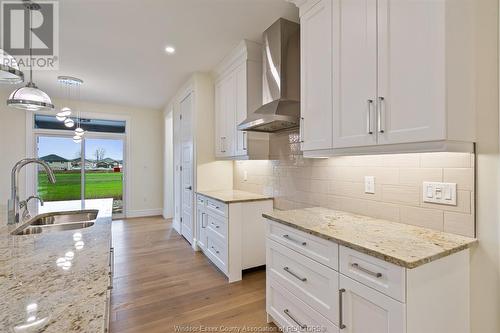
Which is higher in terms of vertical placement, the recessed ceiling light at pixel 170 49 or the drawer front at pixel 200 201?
the recessed ceiling light at pixel 170 49

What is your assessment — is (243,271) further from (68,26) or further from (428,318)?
(68,26)

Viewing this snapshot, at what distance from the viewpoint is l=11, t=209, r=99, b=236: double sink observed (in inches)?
64.3

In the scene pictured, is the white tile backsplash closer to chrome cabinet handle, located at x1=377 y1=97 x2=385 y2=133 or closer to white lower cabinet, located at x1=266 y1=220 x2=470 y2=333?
white lower cabinet, located at x1=266 y1=220 x2=470 y2=333

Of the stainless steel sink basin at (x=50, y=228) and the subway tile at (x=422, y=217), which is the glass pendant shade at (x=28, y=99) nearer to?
the stainless steel sink basin at (x=50, y=228)

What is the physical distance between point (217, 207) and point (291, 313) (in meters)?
1.52

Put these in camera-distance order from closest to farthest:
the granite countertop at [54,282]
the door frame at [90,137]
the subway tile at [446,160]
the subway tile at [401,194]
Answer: the granite countertop at [54,282]
the subway tile at [446,160]
the subway tile at [401,194]
the door frame at [90,137]

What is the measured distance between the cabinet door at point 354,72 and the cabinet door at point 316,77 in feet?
0.18

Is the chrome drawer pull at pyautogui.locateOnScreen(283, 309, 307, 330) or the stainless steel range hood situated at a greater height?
the stainless steel range hood

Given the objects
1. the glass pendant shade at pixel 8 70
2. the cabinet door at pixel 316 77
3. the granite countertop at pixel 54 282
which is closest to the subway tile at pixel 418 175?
the cabinet door at pixel 316 77

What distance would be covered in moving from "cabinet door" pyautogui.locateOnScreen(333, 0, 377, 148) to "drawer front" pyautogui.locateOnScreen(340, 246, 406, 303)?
2.14 feet

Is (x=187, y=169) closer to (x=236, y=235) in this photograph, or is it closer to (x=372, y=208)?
(x=236, y=235)

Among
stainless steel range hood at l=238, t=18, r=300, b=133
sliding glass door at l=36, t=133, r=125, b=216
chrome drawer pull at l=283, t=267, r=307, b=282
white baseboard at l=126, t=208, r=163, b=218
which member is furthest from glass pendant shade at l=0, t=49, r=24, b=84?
white baseboard at l=126, t=208, r=163, b=218

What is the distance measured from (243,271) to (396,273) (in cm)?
218

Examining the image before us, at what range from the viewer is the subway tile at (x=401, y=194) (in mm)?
1554
